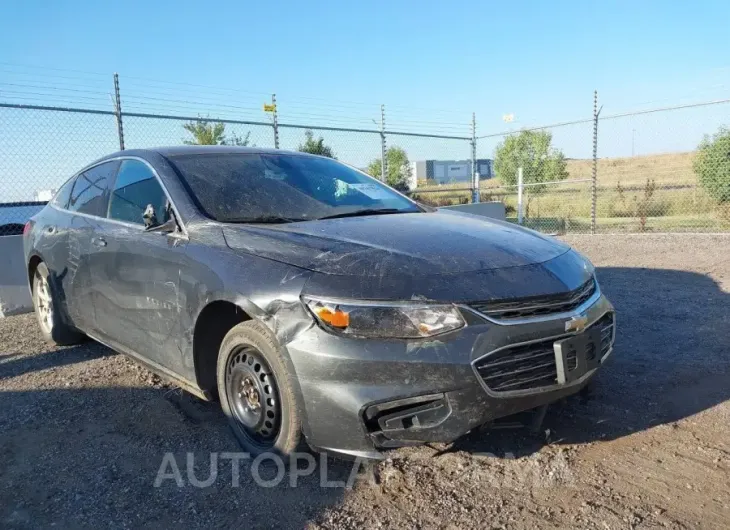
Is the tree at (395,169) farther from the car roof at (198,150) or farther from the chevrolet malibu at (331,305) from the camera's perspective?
the chevrolet malibu at (331,305)

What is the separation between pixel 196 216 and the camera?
126 inches

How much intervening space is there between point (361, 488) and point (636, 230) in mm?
11405

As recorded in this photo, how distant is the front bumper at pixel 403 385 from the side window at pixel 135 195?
5.12 ft

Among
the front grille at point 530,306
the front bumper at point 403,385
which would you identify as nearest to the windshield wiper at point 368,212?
the front bumper at point 403,385

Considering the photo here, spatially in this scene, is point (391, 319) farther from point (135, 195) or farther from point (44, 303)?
point (44, 303)

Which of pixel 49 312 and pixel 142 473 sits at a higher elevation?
pixel 49 312

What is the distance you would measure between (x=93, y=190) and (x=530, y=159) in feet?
76.8

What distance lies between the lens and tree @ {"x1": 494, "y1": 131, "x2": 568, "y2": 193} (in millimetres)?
23900

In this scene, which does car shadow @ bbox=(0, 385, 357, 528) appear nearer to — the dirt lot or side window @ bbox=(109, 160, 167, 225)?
the dirt lot

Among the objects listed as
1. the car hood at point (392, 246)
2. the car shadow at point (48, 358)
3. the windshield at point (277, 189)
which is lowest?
the car shadow at point (48, 358)

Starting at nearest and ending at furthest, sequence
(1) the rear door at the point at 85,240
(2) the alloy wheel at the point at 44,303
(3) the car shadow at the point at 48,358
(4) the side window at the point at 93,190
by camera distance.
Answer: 1. (1) the rear door at the point at 85,240
2. (4) the side window at the point at 93,190
3. (3) the car shadow at the point at 48,358
4. (2) the alloy wheel at the point at 44,303

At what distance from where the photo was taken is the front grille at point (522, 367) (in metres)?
2.40

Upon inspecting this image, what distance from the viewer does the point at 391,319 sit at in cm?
240

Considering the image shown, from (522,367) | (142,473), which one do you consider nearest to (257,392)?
(142,473)
